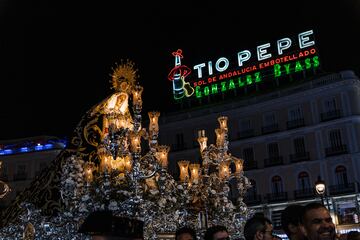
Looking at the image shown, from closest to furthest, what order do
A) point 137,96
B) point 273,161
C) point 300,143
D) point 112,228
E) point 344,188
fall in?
1. point 112,228
2. point 137,96
3. point 344,188
4. point 300,143
5. point 273,161

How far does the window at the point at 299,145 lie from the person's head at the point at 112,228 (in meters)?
32.8

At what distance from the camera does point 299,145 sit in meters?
34.1

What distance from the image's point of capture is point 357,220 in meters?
29.9

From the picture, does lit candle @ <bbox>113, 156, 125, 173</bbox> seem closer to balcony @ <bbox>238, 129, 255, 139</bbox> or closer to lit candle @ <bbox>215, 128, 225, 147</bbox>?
lit candle @ <bbox>215, 128, 225, 147</bbox>

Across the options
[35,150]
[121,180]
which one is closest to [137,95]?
[121,180]

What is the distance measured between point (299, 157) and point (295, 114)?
342 centimetres

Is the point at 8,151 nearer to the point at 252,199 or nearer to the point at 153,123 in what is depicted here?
the point at 252,199

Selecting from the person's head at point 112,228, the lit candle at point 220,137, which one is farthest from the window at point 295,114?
the person's head at point 112,228

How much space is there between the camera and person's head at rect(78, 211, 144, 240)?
2.32m

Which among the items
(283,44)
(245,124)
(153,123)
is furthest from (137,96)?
(283,44)

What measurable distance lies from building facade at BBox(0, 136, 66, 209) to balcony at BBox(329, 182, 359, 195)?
25816 mm

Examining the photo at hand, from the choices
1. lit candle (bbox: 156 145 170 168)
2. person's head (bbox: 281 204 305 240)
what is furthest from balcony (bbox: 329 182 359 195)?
person's head (bbox: 281 204 305 240)

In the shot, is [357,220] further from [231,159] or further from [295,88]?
[231,159]

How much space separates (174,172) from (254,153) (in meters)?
7.15
